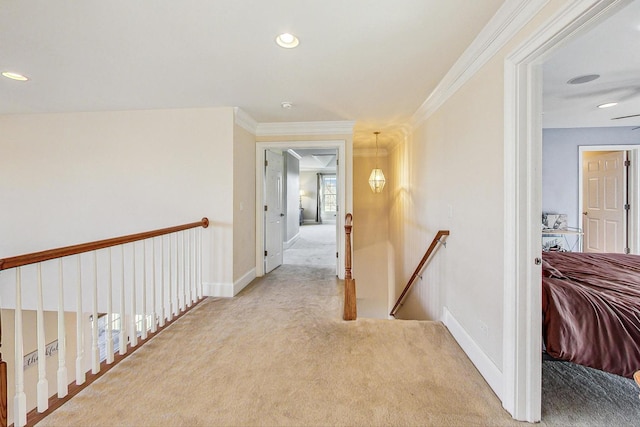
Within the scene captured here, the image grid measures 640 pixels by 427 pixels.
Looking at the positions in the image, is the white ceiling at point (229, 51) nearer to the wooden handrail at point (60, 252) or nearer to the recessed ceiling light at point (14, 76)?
the recessed ceiling light at point (14, 76)

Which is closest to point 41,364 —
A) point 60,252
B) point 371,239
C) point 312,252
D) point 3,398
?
point 3,398

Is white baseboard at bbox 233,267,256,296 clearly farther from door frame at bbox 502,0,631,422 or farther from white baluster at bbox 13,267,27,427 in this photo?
door frame at bbox 502,0,631,422

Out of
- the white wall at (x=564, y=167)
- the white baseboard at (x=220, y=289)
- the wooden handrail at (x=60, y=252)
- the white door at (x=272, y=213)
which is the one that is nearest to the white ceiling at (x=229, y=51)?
the white door at (x=272, y=213)

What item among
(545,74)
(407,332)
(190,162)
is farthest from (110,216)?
(545,74)

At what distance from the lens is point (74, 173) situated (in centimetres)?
347

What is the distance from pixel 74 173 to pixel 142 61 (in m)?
2.24

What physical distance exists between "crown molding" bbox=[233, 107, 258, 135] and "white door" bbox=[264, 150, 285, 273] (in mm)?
442

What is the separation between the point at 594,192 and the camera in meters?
4.59

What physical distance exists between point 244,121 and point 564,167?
4890 mm

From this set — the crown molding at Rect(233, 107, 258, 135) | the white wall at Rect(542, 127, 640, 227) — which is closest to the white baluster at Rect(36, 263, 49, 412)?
the crown molding at Rect(233, 107, 258, 135)

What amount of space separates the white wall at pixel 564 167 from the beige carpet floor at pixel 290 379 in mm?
3333

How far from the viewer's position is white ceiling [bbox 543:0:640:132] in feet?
5.94

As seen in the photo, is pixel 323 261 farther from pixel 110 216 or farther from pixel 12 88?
pixel 12 88

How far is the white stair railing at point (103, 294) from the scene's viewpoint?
1.52 m
